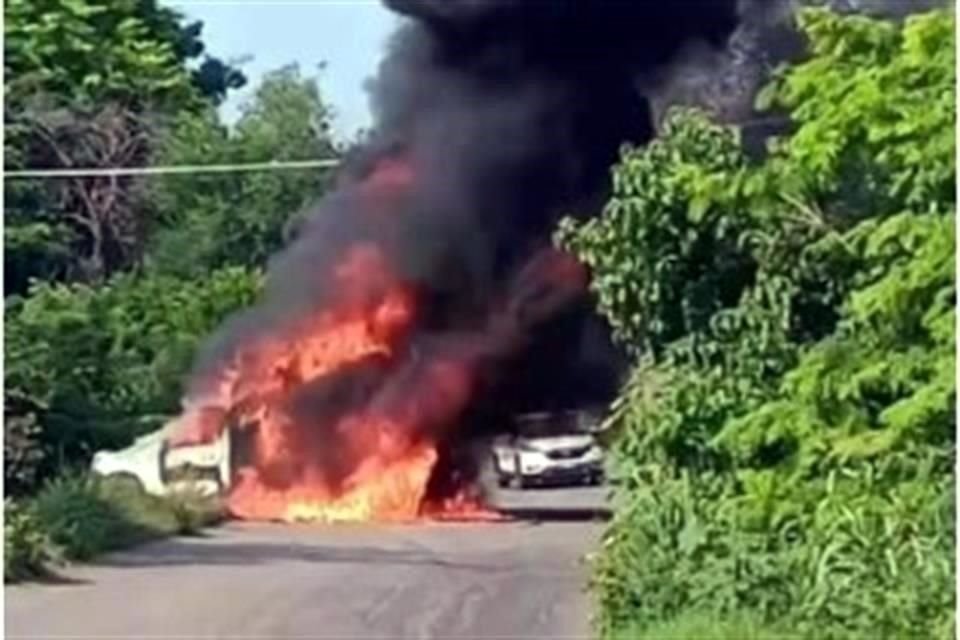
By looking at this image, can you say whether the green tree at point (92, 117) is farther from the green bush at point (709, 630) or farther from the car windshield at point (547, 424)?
the green bush at point (709, 630)

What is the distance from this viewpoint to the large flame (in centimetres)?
638

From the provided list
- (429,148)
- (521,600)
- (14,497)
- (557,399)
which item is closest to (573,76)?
(429,148)

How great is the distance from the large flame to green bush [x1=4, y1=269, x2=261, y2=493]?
140 millimetres

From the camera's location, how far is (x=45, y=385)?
6.79m

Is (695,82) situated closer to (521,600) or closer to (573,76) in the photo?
(573,76)

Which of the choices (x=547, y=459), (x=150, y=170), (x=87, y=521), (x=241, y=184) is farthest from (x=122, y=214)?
(x=547, y=459)

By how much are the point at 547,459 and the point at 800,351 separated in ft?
6.30

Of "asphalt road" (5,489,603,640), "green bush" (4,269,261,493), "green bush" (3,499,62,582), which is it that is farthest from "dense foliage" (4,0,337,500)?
"asphalt road" (5,489,603,640)

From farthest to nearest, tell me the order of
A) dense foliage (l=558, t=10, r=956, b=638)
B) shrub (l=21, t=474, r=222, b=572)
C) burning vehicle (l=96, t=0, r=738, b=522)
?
burning vehicle (l=96, t=0, r=738, b=522) → shrub (l=21, t=474, r=222, b=572) → dense foliage (l=558, t=10, r=956, b=638)

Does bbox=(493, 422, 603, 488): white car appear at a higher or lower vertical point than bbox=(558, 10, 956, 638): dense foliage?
lower

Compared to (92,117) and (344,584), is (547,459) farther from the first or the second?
(92,117)

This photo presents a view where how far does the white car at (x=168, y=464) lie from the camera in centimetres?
634

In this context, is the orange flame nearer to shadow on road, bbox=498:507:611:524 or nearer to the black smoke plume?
the black smoke plume

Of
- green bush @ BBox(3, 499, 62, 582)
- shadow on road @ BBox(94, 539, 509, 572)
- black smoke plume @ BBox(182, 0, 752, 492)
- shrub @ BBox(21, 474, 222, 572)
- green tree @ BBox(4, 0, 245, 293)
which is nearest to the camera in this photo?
green bush @ BBox(3, 499, 62, 582)
